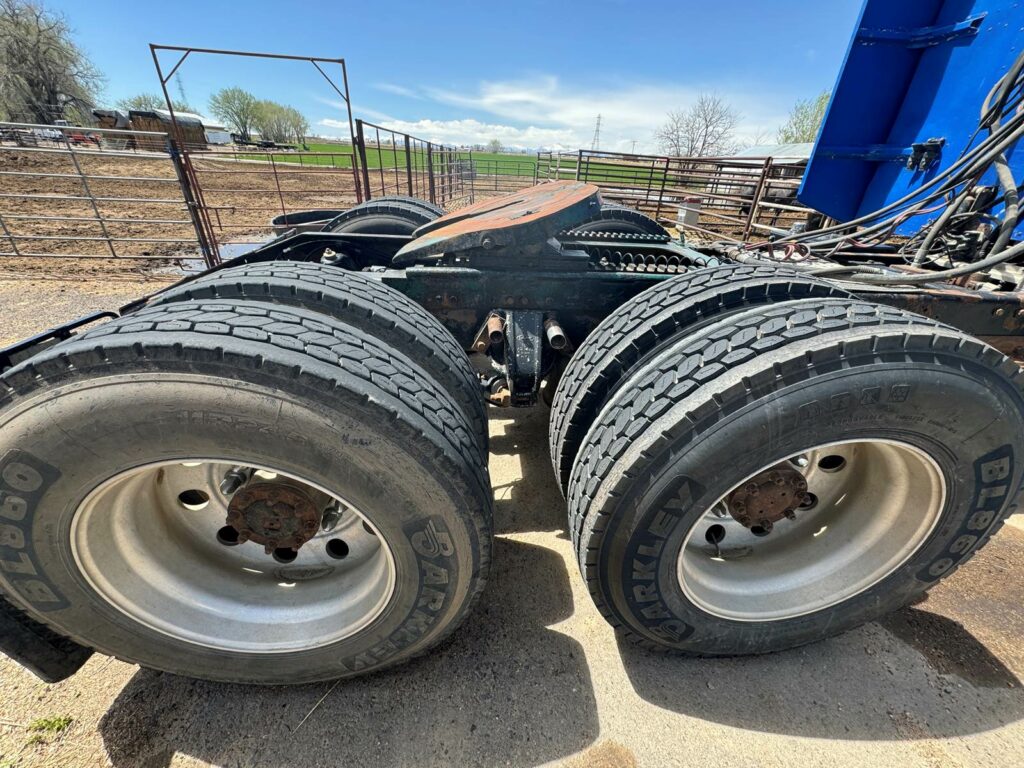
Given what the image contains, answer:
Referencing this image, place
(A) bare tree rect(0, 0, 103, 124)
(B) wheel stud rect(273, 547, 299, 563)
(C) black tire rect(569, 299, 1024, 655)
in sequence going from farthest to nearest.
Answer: (A) bare tree rect(0, 0, 103, 124), (B) wheel stud rect(273, 547, 299, 563), (C) black tire rect(569, 299, 1024, 655)

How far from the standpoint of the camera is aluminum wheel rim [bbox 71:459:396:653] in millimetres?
1509

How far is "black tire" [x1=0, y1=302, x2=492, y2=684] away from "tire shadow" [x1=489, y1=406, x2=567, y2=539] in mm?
1072

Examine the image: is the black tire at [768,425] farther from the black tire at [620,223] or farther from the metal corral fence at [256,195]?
the metal corral fence at [256,195]

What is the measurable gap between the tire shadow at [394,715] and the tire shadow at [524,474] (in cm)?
73

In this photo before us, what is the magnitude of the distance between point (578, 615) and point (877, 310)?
166cm

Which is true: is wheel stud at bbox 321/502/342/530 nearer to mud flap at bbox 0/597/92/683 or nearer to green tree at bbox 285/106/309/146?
mud flap at bbox 0/597/92/683

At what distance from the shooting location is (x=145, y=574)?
62.5 inches

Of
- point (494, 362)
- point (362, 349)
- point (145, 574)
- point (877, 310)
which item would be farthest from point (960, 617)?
point (145, 574)

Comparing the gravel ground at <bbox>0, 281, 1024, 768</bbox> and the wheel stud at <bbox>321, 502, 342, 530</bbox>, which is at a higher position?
the wheel stud at <bbox>321, 502, 342, 530</bbox>

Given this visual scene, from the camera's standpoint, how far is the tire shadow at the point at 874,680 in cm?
170

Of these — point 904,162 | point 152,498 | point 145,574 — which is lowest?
point 145,574

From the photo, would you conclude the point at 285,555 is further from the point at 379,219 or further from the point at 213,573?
the point at 379,219

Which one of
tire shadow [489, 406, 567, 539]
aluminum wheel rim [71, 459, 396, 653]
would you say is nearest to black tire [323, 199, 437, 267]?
tire shadow [489, 406, 567, 539]

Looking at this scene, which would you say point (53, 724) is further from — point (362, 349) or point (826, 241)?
point (826, 241)
